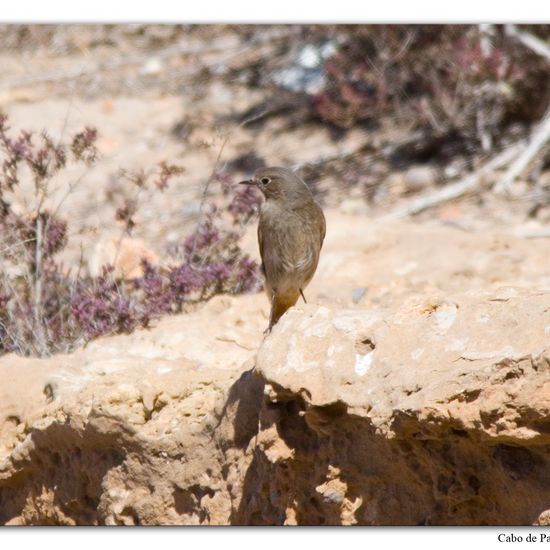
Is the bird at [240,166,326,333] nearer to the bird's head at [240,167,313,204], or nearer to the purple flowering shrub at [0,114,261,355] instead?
the bird's head at [240,167,313,204]

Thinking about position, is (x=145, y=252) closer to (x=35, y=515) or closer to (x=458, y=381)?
(x=35, y=515)

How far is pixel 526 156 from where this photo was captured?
7973 millimetres

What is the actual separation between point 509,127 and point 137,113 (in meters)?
2.62

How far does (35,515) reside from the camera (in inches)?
181

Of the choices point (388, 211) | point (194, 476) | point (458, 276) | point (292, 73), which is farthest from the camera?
point (292, 73)

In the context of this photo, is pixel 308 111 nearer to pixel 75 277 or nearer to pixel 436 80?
pixel 436 80

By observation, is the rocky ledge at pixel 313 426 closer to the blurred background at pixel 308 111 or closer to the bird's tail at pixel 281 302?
the bird's tail at pixel 281 302

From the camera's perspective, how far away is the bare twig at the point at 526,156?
7891 millimetres

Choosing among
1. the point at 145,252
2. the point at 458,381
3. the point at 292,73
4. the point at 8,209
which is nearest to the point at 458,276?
the point at 145,252

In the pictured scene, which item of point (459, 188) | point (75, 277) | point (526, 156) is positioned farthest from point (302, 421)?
point (526, 156)

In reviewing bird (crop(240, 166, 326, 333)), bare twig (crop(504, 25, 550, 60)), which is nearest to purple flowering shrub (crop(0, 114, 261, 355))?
bird (crop(240, 166, 326, 333))

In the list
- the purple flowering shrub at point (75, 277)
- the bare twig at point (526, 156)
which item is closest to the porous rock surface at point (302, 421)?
the purple flowering shrub at point (75, 277)

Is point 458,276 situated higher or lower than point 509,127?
higher

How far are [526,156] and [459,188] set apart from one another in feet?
1.58
